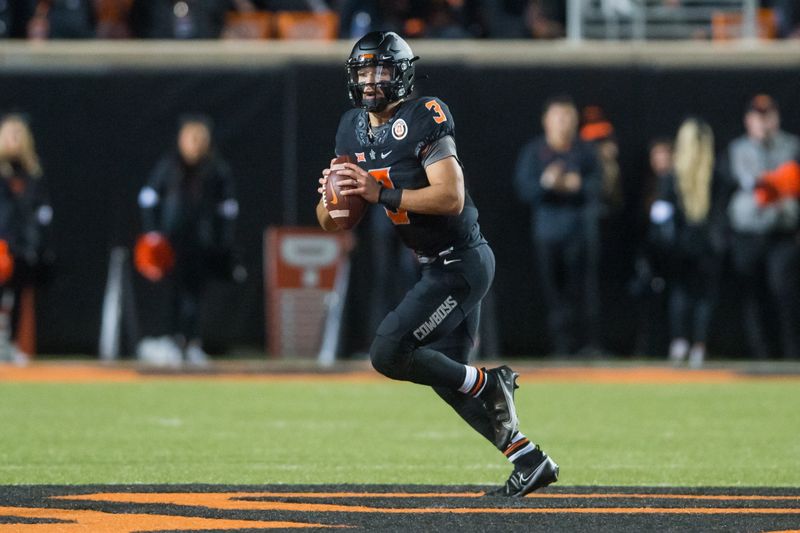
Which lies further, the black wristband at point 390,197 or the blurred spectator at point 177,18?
the blurred spectator at point 177,18

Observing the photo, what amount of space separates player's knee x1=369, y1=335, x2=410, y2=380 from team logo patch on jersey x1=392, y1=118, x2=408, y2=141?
0.84 m

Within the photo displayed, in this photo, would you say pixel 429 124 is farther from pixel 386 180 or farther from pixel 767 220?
pixel 767 220

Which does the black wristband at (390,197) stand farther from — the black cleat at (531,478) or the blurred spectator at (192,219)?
the blurred spectator at (192,219)

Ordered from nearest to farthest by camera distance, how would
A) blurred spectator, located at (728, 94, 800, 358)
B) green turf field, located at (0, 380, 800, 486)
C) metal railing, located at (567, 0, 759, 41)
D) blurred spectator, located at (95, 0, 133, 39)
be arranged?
1. green turf field, located at (0, 380, 800, 486)
2. blurred spectator, located at (728, 94, 800, 358)
3. blurred spectator, located at (95, 0, 133, 39)
4. metal railing, located at (567, 0, 759, 41)

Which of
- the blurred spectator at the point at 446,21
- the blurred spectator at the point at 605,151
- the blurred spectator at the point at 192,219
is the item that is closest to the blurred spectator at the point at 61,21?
the blurred spectator at the point at 192,219

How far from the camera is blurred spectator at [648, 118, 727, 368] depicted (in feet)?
47.8

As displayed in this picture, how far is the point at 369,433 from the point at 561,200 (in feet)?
18.4

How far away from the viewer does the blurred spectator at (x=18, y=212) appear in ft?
46.4

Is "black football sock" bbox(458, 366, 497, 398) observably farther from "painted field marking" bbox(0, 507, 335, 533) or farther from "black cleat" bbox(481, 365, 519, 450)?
"painted field marking" bbox(0, 507, 335, 533)

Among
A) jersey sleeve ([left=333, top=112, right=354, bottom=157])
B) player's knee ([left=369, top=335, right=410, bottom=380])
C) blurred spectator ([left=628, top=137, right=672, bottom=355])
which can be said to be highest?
jersey sleeve ([left=333, top=112, right=354, bottom=157])

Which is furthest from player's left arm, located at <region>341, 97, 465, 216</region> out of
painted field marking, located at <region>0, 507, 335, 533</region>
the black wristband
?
painted field marking, located at <region>0, 507, 335, 533</region>

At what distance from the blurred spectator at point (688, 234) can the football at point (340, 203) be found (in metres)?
8.25

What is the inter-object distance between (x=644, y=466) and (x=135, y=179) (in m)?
8.60

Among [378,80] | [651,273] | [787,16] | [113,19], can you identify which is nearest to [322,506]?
[378,80]
